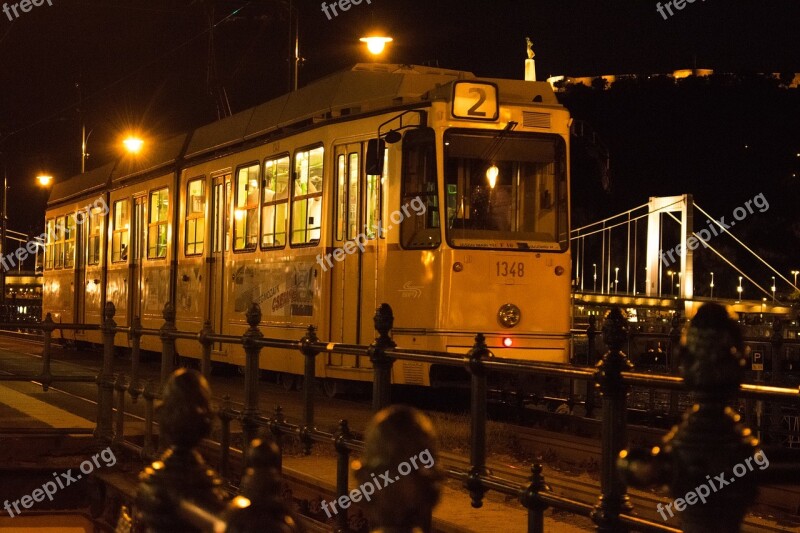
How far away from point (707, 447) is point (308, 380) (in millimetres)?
5225

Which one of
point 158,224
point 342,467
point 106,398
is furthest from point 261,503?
point 158,224

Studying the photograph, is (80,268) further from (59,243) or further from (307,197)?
(307,197)

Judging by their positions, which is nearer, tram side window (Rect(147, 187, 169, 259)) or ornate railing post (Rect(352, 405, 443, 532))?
ornate railing post (Rect(352, 405, 443, 532))

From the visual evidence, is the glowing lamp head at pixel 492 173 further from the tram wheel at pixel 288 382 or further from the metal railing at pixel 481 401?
the metal railing at pixel 481 401

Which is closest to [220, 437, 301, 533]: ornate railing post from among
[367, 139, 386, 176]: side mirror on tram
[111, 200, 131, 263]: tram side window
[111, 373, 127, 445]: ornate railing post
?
[111, 373, 127, 445]: ornate railing post

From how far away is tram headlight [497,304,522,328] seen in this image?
1367 cm

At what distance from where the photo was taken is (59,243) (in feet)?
98.1

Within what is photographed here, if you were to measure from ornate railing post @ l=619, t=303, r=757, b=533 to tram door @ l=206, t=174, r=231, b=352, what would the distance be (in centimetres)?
1480

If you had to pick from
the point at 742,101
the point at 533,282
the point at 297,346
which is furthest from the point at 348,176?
the point at 742,101

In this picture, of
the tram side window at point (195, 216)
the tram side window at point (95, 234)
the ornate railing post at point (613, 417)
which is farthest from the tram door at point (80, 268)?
the ornate railing post at point (613, 417)

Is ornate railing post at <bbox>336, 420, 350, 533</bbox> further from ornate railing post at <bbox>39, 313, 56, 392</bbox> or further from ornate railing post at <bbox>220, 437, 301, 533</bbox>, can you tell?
ornate railing post at <bbox>39, 313, 56, 392</bbox>

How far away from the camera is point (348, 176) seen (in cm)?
1422

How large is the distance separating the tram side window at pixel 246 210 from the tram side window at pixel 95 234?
888 cm

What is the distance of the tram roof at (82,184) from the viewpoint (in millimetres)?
25438
